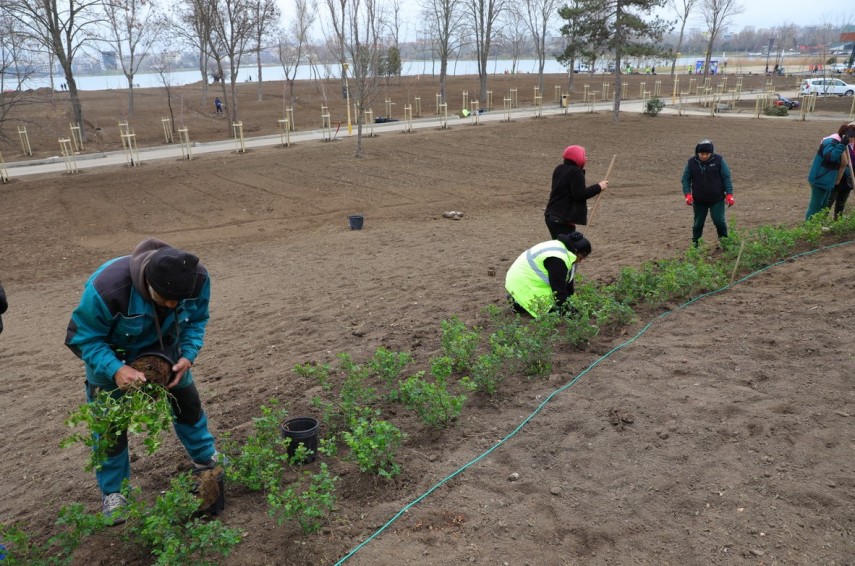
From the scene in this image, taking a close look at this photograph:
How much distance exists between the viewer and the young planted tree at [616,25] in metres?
26.5

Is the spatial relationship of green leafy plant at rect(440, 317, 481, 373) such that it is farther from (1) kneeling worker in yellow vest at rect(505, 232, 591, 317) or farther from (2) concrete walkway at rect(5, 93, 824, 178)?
(2) concrete walkway at rect(5, 93, 824, 178)

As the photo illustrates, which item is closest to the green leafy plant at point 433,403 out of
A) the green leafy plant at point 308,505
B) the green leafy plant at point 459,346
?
the green leafy plant at point 459,346

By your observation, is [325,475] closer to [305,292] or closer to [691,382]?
[691,382]

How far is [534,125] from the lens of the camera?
2525 centimetres

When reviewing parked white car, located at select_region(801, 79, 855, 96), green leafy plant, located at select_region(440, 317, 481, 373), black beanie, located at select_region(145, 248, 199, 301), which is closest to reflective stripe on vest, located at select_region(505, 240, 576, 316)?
green leafy plant, located at select_region(440, 317, 481, 373)

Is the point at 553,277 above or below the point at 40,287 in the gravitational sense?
above

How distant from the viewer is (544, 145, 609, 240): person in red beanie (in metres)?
6.43

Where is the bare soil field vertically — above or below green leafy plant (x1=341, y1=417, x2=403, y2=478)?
below

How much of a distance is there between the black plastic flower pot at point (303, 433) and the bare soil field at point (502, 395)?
25 cm

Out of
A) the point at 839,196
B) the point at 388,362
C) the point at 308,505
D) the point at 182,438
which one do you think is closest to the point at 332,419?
the point at 388,362

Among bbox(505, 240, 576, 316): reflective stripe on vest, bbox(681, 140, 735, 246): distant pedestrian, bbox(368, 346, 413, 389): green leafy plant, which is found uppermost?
bbox(681, 140, 735, 246): distant pedestrian

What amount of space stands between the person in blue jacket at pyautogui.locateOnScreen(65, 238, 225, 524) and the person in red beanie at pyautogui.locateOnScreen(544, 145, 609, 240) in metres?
4.20

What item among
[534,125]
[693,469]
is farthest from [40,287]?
[534,125]

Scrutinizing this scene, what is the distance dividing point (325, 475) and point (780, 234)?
6404mm
